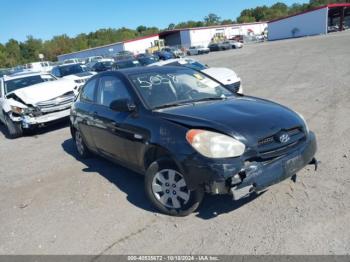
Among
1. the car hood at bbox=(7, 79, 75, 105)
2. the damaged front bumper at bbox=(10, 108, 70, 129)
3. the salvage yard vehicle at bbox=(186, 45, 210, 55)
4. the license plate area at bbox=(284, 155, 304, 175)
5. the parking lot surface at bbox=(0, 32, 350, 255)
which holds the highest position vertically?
the car hood at bbox=(7, 79, 75, 105)

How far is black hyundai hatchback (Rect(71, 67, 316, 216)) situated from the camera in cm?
329

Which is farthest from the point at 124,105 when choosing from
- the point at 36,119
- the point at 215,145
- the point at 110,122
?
the point at 36,119

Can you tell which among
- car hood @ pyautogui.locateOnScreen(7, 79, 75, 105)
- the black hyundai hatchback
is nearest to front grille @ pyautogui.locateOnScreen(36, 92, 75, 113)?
car hood @ pyautogui.locateOnScreen(7, 79, 75, 105)

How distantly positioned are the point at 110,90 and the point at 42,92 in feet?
17.0

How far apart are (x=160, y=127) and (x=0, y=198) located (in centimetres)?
311

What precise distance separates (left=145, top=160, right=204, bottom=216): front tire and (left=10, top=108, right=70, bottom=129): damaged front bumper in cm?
591

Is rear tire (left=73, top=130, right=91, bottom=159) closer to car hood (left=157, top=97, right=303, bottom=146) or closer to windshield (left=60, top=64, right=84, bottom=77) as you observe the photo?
car hood (left=157, top=97, right=303, bottom=146)

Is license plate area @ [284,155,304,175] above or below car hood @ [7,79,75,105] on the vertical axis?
below

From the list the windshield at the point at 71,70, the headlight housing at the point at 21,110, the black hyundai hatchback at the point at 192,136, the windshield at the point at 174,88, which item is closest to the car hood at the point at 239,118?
the black hyundai hatchback at the point at 192,136

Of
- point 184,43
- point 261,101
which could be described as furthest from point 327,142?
point 184,43

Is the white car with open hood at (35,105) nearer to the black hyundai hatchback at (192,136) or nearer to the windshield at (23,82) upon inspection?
the windshield at (23,82)

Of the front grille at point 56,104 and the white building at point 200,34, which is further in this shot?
the white building at point 200,34

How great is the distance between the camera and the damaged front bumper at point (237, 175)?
322 centimetres

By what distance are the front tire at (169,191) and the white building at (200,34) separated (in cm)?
6546
